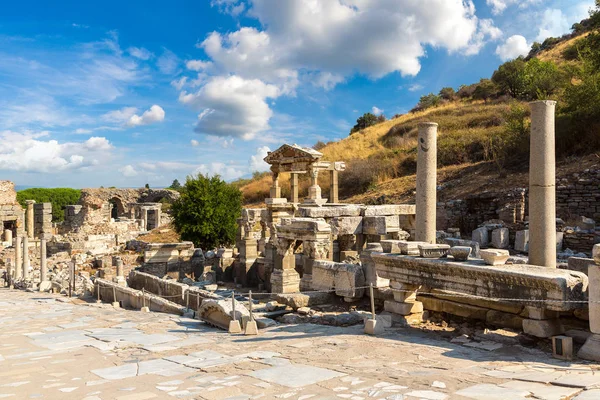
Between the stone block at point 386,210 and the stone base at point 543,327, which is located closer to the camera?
the stone base at point 543,327

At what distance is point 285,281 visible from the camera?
1243 centimetres

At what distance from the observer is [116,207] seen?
53.9 meters

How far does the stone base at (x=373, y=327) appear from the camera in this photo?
723cm

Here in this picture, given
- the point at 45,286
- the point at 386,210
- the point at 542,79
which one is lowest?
the point at 45,286

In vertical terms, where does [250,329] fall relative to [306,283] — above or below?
below

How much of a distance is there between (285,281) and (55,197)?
58200 millimetres

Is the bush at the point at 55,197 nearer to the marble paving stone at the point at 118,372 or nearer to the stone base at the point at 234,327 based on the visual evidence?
the stone base at the point at 234,327

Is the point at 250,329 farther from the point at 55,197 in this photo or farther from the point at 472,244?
the point at 55,197

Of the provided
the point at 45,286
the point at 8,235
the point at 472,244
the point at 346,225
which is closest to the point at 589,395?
the point at 472,244

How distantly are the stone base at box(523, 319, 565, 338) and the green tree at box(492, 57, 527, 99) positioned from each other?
38.1 m

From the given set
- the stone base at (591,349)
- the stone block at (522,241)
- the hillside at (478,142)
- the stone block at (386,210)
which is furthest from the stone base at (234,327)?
the hillside at (478,142)

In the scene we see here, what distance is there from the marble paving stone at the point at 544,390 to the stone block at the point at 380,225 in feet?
27.7

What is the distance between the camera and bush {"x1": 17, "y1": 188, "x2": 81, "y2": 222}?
192 feet

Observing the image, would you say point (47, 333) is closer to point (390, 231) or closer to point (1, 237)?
point (390, 231)
